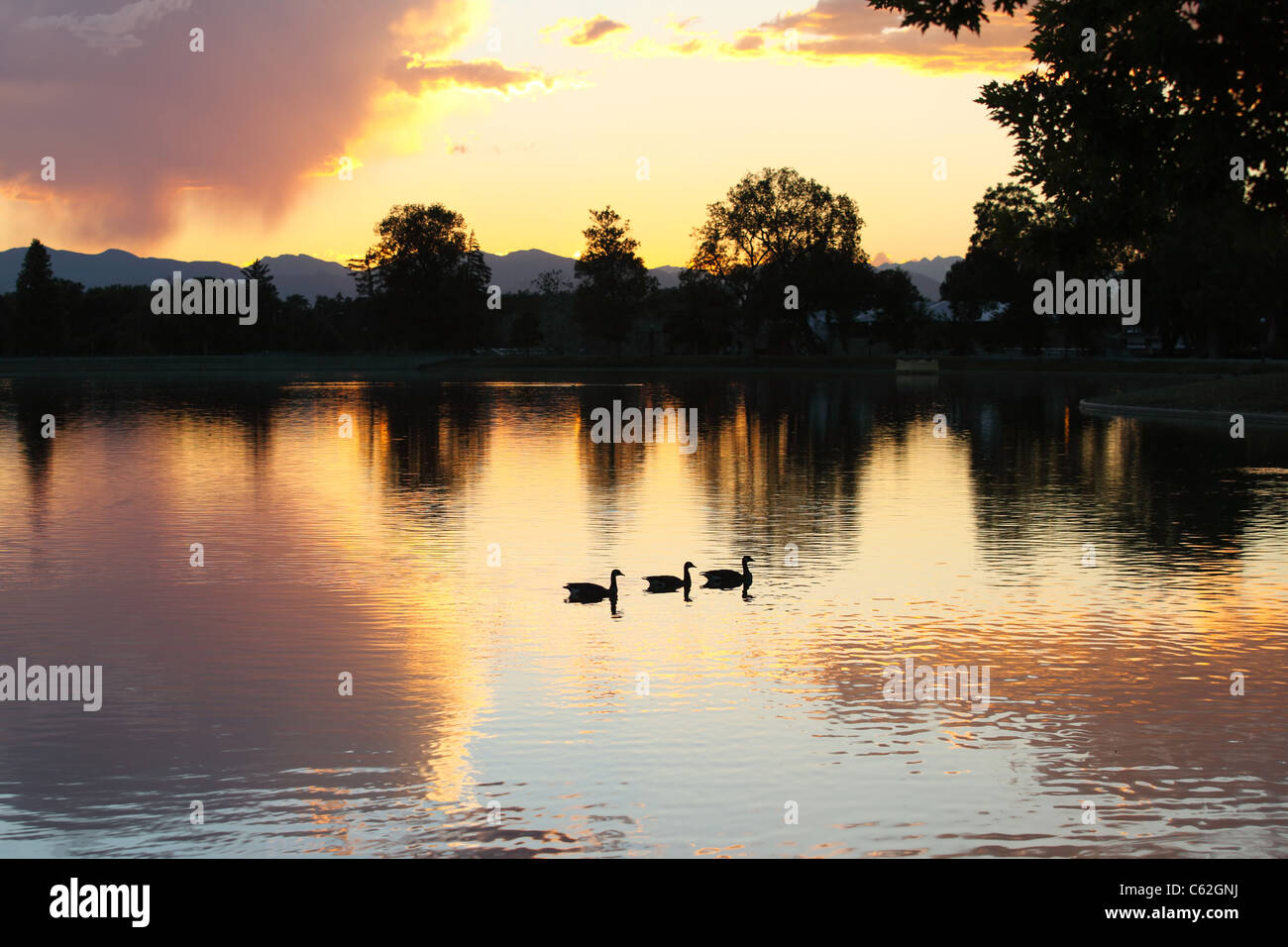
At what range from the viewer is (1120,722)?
35.8 feet

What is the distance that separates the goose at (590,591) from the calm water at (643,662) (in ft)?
0.63

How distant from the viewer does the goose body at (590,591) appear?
1600cm

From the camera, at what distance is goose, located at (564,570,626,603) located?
16.0 m

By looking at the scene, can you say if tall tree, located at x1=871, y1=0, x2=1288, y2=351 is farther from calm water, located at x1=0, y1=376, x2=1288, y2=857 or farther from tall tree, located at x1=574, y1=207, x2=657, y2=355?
tall tree, located at x1=574, y1=207, x2=657, y2=355

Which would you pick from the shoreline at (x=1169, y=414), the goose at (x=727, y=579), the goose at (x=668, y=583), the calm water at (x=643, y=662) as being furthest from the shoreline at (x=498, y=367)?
the goose at (x=668, y=583)

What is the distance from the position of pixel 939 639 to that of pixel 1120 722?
299 centimetres

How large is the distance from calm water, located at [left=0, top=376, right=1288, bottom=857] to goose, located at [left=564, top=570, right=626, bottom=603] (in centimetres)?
19

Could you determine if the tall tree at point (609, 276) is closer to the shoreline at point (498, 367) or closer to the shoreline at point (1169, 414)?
the shoreline at point (498, 367)

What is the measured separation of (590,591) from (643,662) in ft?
9.89

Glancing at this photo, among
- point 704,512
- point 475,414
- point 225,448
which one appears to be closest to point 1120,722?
point 704,512

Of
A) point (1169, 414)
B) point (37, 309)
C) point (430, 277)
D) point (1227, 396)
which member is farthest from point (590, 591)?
point (430, 277)

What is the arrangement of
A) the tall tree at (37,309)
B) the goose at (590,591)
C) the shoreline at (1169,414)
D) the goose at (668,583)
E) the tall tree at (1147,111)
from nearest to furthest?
the goose at (590,591), the goose at (668,583), the tall tree at (1147,111), the shoreline at (1169,414), the tall tree at (37,309)

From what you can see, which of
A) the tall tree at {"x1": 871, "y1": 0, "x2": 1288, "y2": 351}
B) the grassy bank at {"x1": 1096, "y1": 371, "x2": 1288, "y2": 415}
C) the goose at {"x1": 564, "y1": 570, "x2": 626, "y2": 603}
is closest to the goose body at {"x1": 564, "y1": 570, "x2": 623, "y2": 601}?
the goose at {"x1": 564, "y1": 570, "x2": 626, "y2": 603}

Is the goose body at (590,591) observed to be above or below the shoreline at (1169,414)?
below
